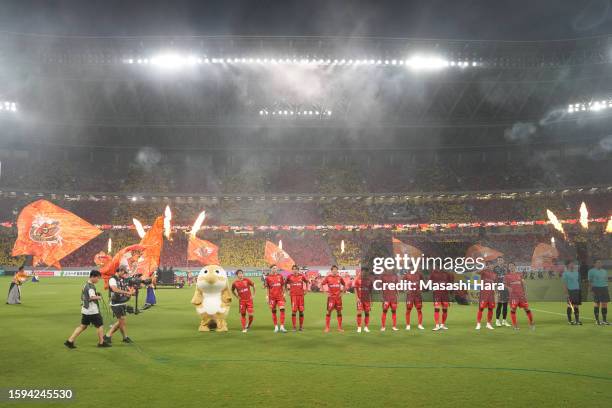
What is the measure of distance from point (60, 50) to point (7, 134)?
21845mm

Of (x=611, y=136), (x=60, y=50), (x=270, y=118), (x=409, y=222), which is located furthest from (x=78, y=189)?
(x=611, y=136)

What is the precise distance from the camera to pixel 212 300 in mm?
14539

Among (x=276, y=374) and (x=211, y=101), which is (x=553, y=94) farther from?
(x=276, y=374)

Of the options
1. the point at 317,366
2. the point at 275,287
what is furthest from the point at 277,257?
the point at 317,366

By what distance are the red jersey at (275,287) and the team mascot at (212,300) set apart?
1.35 m

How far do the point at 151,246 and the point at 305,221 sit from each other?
123ft

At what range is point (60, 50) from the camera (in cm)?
3862

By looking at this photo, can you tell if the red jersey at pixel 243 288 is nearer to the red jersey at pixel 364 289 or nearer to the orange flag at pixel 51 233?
the red jersey at pixel 364 289

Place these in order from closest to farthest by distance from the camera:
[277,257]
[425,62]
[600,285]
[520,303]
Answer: [520,303] → [600,285] → [277,257] → [425,62]

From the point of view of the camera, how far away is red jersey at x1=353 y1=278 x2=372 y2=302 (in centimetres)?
1376

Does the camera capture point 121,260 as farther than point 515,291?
Yes

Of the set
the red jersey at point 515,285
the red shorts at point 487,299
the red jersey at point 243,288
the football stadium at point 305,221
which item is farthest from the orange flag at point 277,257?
the red jersey at point 515,285

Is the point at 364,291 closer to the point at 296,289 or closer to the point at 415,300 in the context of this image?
the point at 415,300

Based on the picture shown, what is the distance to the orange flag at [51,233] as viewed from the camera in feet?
50.2
